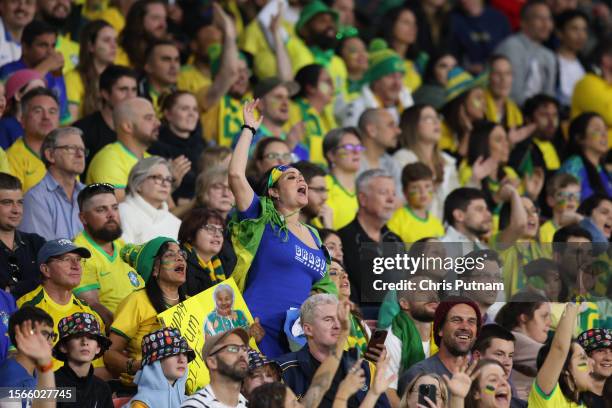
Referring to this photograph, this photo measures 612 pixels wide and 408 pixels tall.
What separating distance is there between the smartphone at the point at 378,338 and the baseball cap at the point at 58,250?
1.71 m

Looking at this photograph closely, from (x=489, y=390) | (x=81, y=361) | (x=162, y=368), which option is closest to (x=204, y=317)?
(x=162, y=368)

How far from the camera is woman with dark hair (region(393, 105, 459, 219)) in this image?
491 inches

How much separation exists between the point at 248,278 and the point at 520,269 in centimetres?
254

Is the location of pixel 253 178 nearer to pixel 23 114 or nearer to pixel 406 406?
pixel 23 114

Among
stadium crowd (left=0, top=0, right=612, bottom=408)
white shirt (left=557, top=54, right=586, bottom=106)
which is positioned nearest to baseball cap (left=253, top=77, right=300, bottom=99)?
stadium crowd (left=0, top=0, right=612, bottom=408)

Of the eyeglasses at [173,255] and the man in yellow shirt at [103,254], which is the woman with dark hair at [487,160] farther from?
the eyeglasses at [173,255]

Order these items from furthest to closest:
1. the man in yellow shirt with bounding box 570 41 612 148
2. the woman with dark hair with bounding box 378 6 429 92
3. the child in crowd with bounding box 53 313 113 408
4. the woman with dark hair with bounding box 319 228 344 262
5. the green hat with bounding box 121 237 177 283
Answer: the woman with dark hair with bounding box 378 6 429 92, the man in yellow shirt with bounding box 570 41 612 148, the woman with dark hair with bounding box 319 228 344 262, the green hat with bounding box 121 237 177 283, the child in crowd with bounding box 53 313 113 408

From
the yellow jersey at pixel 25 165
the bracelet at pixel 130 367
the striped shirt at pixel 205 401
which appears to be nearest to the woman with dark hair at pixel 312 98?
the yellow jersey at pixel 25 165

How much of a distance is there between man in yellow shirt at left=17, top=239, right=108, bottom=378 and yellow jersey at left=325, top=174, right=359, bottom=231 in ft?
10.3

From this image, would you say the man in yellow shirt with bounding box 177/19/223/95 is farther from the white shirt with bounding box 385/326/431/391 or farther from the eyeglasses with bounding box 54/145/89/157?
the white shirt with bounding box 385/326/431/391

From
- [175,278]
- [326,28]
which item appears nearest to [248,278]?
[175,278]

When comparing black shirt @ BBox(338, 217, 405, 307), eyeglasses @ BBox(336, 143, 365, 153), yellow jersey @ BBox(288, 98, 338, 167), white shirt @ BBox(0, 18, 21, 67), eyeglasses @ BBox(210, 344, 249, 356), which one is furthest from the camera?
yellow jersey @ BBox(288, 98, 338, 167)

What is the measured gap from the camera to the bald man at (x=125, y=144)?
10.3 m

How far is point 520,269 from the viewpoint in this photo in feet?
34.5
